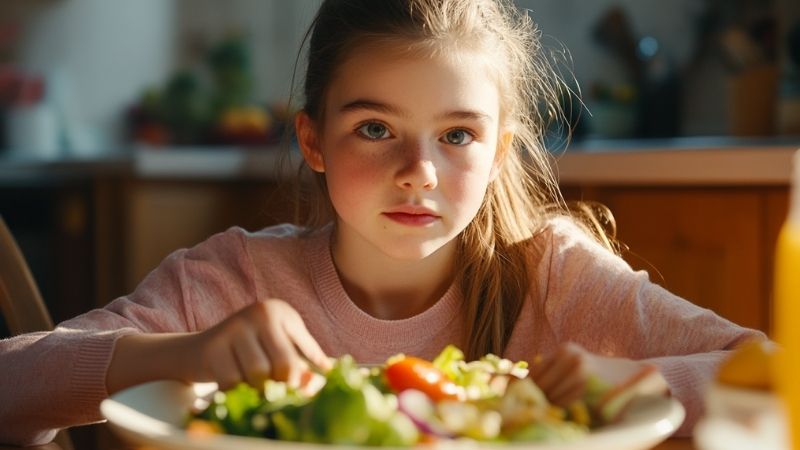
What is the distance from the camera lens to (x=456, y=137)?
3.87ft

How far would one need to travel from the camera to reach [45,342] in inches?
38.7

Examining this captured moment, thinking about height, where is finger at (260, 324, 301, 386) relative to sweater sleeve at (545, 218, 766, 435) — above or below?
above

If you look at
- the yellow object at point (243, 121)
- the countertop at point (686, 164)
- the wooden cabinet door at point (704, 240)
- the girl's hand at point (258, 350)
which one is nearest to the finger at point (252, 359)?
the girl's hand at point (258, 350)

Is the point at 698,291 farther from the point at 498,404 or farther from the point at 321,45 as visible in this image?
the point at 498,404

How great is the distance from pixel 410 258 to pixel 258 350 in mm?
421

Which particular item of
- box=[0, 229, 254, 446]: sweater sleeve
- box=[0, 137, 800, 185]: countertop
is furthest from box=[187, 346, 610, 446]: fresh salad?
box=[0, 137, 800, 185]: countertop

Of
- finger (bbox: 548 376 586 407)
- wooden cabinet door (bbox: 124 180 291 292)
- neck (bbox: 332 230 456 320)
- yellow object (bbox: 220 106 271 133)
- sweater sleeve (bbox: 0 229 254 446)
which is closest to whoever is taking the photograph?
finger (bbox: 548 376 586 407)

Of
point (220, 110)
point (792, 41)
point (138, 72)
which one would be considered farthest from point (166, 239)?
point (792, 41)

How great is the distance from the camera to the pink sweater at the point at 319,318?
3.17ft

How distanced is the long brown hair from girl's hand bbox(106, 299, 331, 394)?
487mm

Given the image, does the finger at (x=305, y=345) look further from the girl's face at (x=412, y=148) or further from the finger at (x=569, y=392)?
the girl's face at (x=412, y=148)

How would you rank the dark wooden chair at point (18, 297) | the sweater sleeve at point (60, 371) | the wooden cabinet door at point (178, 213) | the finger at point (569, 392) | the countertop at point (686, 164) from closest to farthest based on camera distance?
the finger at point (569, 392) < the sweater sleeve at point (60, 371) < the dark wooden chair at point (18, 297) < the countertop at point (686, 164) < the wooden cabinet door at point (178, 213)

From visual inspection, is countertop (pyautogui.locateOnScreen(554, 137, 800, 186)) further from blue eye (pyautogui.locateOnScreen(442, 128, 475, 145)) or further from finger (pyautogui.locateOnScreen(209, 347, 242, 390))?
finger (pyautogui.locateOnScreen(209, 347, 242, 390))

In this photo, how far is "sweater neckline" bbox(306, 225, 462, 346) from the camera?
4.29 ft
